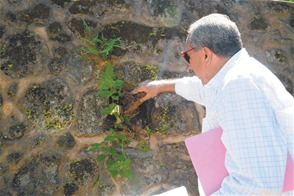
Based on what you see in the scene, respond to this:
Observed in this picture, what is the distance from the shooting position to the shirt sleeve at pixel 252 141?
1.45 metres

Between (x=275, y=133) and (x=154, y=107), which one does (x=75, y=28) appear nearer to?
(x=154, y=107)

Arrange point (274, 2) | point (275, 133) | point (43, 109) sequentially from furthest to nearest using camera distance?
point (274, 2), point (43, 109), point (275, 133)

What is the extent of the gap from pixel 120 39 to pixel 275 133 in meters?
1.27

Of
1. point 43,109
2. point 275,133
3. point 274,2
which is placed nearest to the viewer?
point 275,133

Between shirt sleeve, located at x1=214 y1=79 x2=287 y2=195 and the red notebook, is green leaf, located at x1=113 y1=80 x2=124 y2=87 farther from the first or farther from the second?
shirt sleeve, located at x1=214 y1=79 x2=287 y2=195

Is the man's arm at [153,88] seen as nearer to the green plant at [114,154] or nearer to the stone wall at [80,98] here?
the stone wall at [80,98]

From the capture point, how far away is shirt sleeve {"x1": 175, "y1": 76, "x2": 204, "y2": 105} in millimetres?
2170

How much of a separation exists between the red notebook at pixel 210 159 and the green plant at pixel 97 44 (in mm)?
914

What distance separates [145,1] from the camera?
8.36 ft

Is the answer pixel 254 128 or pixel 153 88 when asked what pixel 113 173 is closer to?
pixel 153 88

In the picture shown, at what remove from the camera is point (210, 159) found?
1706mm

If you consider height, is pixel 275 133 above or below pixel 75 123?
above

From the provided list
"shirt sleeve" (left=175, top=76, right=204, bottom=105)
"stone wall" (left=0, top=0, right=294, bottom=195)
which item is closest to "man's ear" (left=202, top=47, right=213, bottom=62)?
"shirt sleeve" (left=175, top=76, right=204, bottom=105)

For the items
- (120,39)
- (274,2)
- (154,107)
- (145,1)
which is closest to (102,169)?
(154,107)
